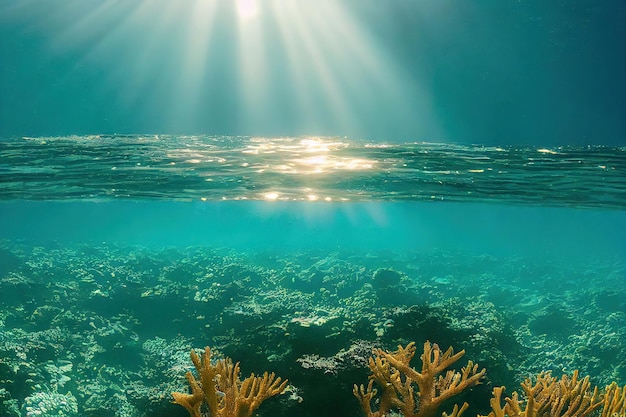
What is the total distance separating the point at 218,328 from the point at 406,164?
945cm

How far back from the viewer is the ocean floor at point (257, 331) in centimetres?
882

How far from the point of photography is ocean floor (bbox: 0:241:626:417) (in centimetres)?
882

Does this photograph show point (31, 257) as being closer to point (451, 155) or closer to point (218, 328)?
point (218, 328)

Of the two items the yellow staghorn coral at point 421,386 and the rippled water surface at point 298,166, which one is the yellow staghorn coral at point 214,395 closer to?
the yellow staghorn coral at point 421,386

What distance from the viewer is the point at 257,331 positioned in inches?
410

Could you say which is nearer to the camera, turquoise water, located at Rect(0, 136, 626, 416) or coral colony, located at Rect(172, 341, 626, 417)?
coral colony, located at Rect(172, 341, 626, 417)

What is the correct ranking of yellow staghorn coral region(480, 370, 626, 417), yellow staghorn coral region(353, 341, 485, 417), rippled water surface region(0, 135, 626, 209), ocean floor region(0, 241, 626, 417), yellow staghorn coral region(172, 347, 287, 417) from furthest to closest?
rippled water surface region(0, 135, 626, 209), ocean floor region(0, 241, 626, 417), yellow staghorn coral region(353, 341, 485, 417), yellow staghorn coral region(480, 370, 626, 417), yellow staghorn coral region(172, 347, 287, 417)

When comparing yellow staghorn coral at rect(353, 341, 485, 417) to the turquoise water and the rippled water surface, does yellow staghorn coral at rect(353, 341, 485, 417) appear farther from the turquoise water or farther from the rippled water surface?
the rippled water surface

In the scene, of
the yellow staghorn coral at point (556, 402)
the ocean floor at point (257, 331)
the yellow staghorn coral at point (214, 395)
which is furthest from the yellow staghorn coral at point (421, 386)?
the ocean floor at point (257, 331)

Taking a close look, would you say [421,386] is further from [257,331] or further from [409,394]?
[257,331]

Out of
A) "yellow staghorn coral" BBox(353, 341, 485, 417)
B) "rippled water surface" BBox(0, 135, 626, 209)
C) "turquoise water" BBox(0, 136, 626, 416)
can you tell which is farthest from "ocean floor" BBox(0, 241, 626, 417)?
"rippled water surface" BBox(0, 135, 626, 209)

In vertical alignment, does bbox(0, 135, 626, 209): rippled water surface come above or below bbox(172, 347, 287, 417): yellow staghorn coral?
above

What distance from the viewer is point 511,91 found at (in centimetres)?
2395

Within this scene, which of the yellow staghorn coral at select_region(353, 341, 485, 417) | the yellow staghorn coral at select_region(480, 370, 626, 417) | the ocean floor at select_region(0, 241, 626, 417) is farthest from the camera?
the ocean floor at select_region(0, 241, 626, 417)
